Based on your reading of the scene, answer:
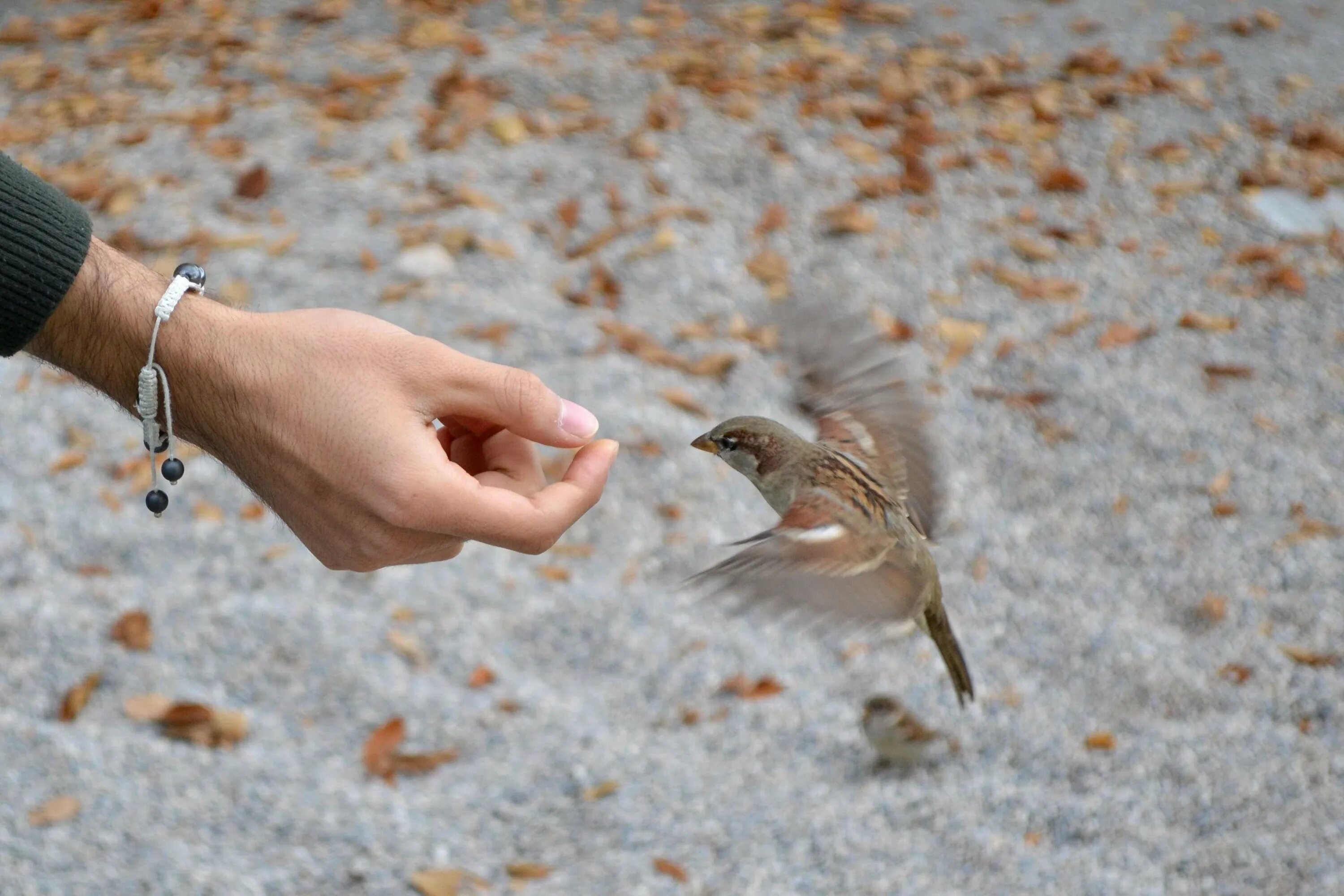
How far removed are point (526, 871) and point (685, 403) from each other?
166cm

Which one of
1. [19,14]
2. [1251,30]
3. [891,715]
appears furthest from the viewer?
[1251,30]

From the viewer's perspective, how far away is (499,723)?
319 centimetres

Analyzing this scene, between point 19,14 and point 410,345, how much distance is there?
16.2ft

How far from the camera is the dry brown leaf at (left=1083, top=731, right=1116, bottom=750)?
326 cm

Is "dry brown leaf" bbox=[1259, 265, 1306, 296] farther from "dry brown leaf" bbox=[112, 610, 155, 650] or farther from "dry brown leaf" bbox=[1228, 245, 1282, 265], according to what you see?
"dry brown leaf" bbox=[112, 610, 155, 650]

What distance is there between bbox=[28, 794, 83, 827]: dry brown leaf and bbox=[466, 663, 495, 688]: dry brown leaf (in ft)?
3.00

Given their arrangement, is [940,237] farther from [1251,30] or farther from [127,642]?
[127,642]

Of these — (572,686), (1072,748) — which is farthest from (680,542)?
(1072,748)

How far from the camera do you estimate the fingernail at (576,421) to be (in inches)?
72.2

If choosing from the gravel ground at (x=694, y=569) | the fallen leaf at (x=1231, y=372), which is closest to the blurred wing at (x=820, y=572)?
the gravel ground at (x=694, y=569)

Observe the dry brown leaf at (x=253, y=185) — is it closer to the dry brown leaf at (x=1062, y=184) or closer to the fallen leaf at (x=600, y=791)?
the fallen leaf at (x=600, y=791)

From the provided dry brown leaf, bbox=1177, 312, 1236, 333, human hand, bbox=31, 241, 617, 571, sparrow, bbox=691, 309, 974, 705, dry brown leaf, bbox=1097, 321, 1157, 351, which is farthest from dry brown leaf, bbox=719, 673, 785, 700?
dry brown leaf, bbox=1177, 312, 1236, 333

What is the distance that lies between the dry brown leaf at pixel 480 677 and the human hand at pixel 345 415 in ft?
4.62

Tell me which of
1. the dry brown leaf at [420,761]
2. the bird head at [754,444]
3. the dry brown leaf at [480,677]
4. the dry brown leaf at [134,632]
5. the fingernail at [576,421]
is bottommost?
the dry brown leaf at [480,677]
